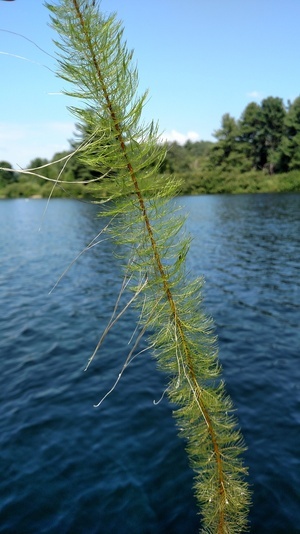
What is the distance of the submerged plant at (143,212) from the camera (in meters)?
Answer: 2.96

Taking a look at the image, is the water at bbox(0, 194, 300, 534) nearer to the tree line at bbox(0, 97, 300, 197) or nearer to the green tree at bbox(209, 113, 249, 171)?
the tree line at bbox(0, 97, 300, 197)

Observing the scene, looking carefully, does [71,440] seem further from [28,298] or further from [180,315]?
[28,298]

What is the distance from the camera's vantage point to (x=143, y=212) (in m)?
3.39

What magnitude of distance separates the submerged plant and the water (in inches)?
99.6

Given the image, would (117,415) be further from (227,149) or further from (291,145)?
(227,149)

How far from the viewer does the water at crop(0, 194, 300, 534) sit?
635cm

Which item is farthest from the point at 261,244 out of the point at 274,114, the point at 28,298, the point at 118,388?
the point at 274,114

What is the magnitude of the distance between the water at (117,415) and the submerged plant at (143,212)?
2.53m

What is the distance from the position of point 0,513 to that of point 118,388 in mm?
4450

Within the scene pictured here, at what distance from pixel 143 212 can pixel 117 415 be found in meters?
7.04

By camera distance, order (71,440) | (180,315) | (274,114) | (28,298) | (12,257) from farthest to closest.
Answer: (274,114) → (12,257) → (28,298) → (71,440) → (180,315)

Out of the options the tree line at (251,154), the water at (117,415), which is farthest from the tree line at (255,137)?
the water at (117,415)

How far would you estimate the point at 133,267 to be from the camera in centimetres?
344

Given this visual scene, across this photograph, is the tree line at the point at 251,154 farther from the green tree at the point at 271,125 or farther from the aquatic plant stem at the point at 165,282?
the aquatic plant stem at the point at 165,282
